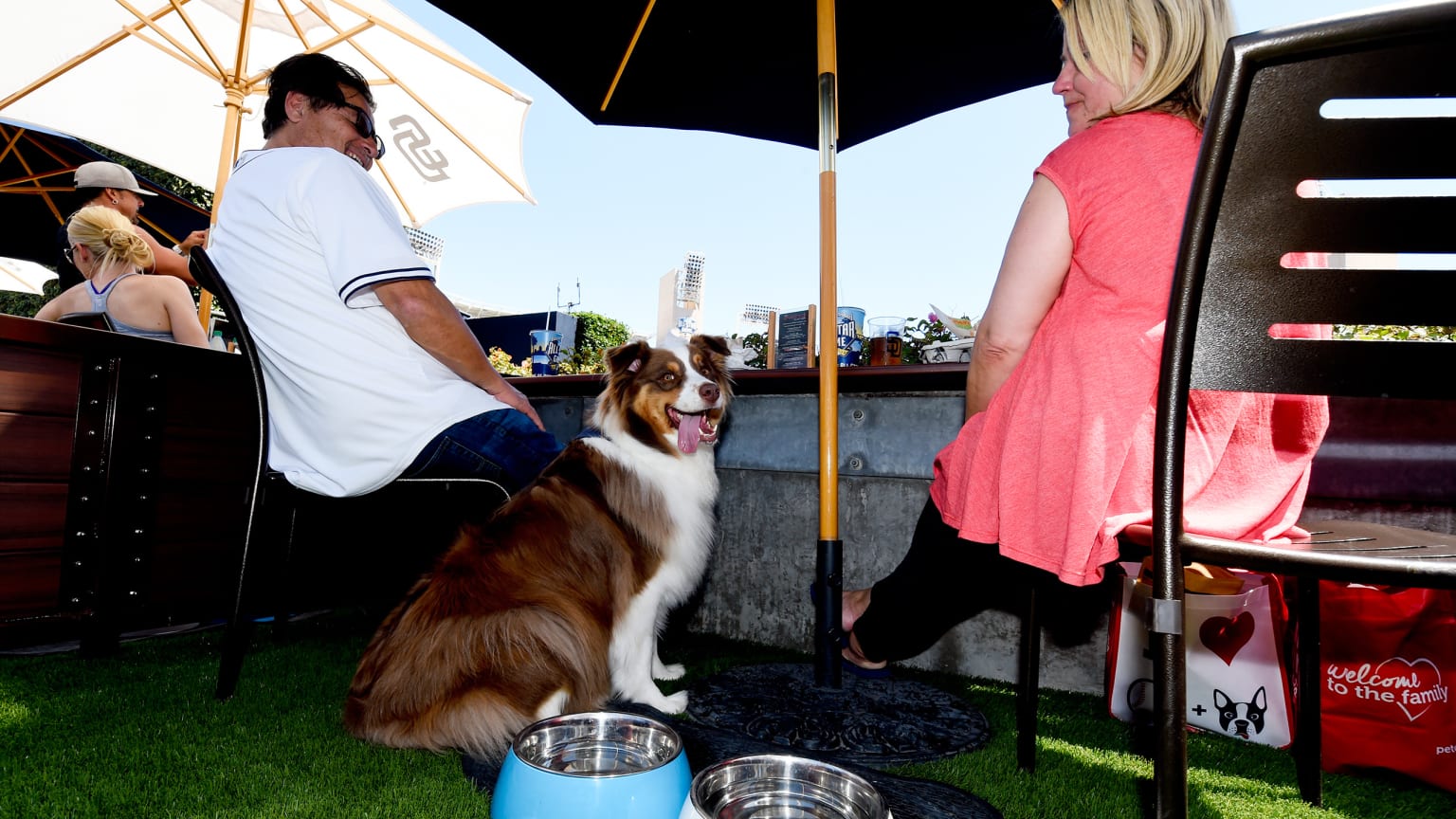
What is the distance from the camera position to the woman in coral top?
1.18 m

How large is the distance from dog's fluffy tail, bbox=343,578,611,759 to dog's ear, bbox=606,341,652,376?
44.1 inches

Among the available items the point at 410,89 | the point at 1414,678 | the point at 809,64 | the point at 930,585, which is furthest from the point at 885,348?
the point at 410,89

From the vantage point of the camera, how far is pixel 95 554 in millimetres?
2590

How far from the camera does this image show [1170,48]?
1311 mm

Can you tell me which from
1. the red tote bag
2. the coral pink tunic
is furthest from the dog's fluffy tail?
the red tote bag

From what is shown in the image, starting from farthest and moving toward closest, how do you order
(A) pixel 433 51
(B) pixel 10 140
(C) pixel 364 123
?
1. (B) pixel 10 140
2. (A) pixel 433 51
3. (C) pixel 364 123

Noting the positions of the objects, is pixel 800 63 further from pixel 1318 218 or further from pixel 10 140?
pixel 10 140

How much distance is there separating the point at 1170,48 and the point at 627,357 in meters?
1.96

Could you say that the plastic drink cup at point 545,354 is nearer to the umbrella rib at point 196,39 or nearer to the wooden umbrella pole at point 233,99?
the wooden umbrella pole at point 233,99

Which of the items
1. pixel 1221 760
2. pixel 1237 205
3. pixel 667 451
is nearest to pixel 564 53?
pixel 667 451

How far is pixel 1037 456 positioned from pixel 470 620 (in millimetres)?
1414

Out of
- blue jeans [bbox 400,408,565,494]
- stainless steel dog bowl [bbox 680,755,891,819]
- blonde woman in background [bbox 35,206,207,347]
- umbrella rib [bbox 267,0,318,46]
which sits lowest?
stainless steel dog bowl [bbox 680,755,891,819]

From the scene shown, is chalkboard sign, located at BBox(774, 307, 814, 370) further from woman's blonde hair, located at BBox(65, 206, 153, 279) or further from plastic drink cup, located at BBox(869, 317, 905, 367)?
woman's blonde hair, located at BBox(65, 206, 153, 279)

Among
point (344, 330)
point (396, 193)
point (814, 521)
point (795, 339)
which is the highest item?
point (396, 193)
